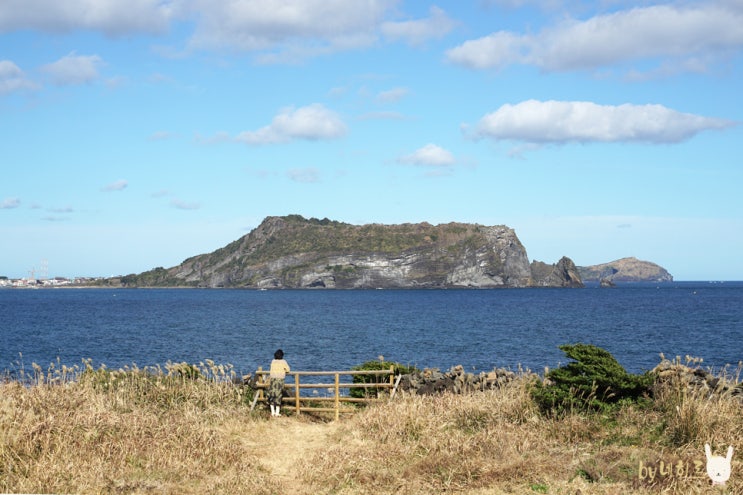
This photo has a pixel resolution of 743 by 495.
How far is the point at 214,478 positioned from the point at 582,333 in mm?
65466

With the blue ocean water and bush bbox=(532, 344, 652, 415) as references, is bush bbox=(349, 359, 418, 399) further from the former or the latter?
the blue ocean water

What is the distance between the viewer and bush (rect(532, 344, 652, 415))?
16.6 m

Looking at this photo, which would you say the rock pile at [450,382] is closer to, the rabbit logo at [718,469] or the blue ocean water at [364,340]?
the rabbit logo at [718,469]

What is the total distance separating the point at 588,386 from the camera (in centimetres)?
1675

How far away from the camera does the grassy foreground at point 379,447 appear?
40.3ft

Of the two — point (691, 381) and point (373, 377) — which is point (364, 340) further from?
point (691, 381)

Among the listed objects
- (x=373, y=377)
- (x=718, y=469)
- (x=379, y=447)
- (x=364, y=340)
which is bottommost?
(x=364, y=340)

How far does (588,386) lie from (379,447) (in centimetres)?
570

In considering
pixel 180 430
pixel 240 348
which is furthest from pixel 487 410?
pixel 240 348

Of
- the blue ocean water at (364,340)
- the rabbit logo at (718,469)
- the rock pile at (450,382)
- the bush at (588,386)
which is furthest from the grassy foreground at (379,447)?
the blue ocean water at (364,340)

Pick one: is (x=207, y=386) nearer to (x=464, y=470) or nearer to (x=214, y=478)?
(x=214, y=478)

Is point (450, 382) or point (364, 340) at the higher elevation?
point (450, 382)

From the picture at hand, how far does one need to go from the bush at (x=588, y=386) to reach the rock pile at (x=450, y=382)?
2425 millimetres

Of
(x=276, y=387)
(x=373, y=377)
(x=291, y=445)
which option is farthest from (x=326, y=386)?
(x=291, y=445)
